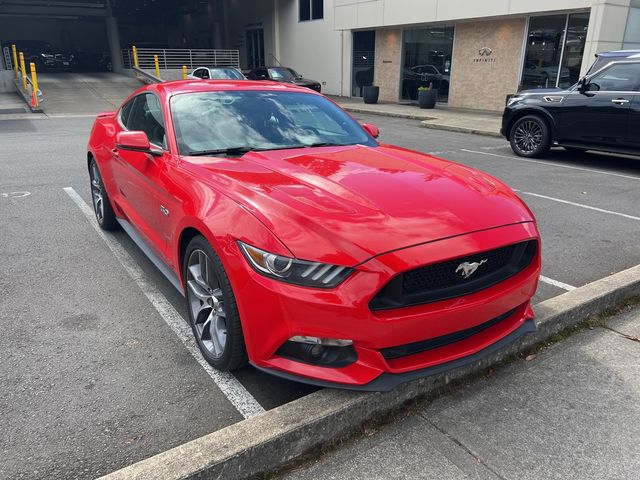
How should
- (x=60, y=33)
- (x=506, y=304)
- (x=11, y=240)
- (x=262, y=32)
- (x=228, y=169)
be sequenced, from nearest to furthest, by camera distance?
(x=506, y=304) → (x=228, y=169) → (x=11, y=240) → (x=262, y=32) → (x=60, y=33)

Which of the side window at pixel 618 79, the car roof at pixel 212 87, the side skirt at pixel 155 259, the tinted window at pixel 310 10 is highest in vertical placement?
the tinted window at pixel 310 10

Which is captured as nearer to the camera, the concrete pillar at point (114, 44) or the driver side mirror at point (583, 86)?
the driver side mirror at point (583, 86)

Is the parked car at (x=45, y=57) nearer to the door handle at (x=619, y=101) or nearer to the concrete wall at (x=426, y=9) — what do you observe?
the concrete wall at (x=426, y=9)

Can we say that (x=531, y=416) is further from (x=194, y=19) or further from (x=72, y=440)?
(x=194, y=19)

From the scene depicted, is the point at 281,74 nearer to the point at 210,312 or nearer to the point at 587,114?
the point at 587,114

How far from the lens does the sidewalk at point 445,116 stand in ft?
47.2

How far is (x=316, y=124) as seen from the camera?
4.04 metres

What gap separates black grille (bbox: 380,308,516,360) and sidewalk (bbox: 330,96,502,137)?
462 inches

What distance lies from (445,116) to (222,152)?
50.0ft

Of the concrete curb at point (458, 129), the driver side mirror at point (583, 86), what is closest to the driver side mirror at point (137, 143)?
the driver side mirror at point (583, 86)

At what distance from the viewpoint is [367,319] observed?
226cm

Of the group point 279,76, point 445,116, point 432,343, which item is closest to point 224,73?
point 279,76

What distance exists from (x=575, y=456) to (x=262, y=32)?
3396 cm

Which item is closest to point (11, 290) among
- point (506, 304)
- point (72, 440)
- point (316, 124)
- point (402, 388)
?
point (72, 440)
